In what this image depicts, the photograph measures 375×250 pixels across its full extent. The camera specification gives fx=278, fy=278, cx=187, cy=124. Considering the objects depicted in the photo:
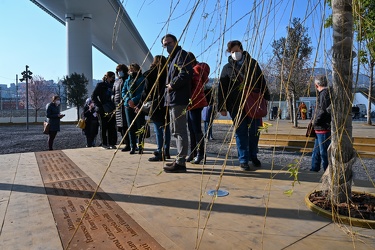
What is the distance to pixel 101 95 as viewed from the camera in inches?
231

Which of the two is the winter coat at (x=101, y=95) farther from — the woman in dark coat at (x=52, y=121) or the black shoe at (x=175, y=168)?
the black shoe at (x=175, y=168)

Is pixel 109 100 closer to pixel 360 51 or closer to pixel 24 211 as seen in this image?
pixel 24 211

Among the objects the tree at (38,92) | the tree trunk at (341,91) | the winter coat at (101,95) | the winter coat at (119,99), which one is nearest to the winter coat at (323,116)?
the tree trunk at (341,91)

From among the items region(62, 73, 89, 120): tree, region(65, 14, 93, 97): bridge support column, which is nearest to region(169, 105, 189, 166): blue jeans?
region(62, 73, 89, 120): tree

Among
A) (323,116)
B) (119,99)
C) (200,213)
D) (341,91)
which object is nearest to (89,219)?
(200,213)

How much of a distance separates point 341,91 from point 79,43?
32725mm

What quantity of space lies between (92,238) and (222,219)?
933 millimetres

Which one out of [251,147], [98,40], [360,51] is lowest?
[251,147]

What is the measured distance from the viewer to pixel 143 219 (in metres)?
2.13

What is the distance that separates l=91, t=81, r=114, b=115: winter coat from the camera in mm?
5816

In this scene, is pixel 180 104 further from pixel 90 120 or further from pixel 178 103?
pixel 90 120

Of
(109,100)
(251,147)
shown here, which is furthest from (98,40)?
(251,147)

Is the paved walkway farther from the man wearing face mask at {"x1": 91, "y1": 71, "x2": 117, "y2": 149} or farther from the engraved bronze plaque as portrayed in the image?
the man wearing face mask at {"x1": 91, "y1": 71, "x2": 117, "y2": 149}

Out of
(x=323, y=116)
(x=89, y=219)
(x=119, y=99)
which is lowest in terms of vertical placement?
(x=89, y=219)
